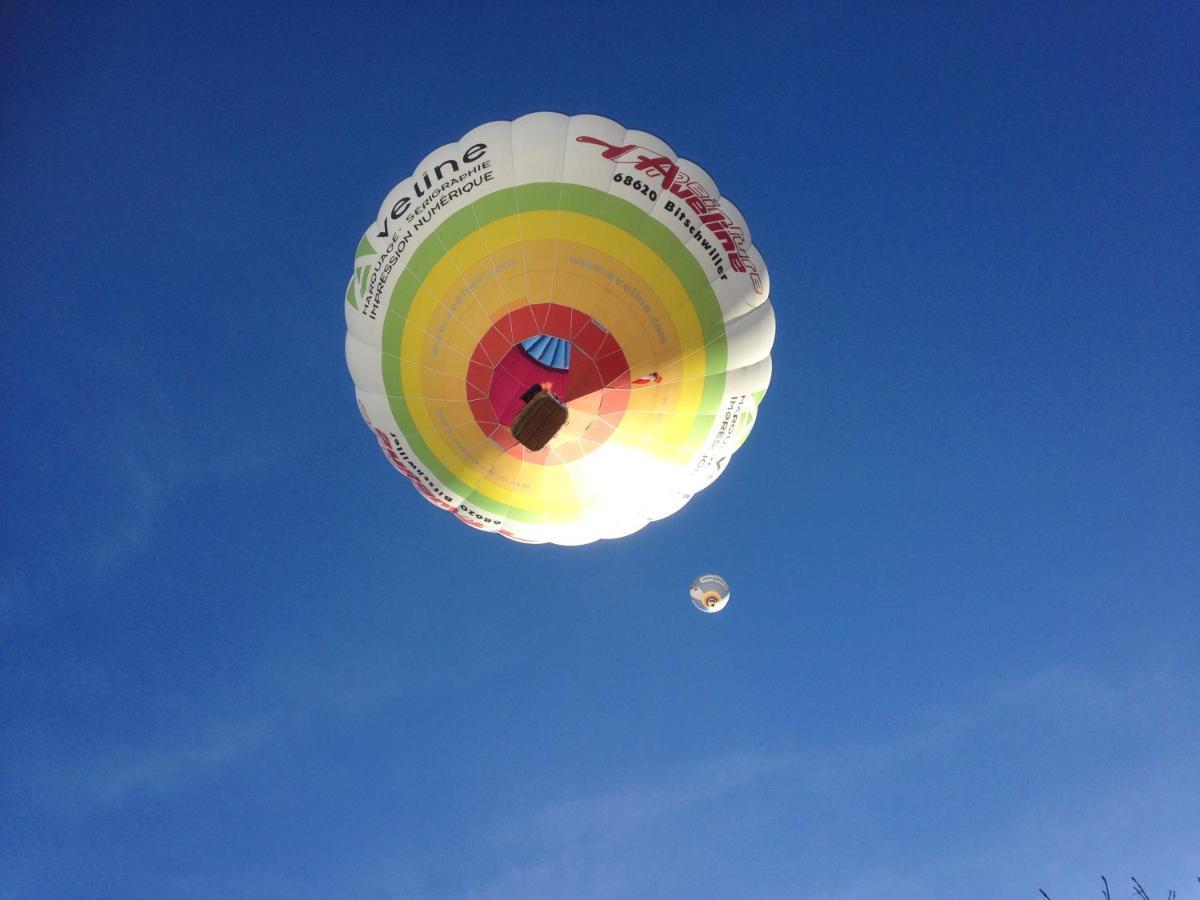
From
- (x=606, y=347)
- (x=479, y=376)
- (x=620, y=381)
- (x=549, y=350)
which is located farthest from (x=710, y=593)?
(x=479, y=376)

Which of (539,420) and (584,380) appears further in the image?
(584,380)

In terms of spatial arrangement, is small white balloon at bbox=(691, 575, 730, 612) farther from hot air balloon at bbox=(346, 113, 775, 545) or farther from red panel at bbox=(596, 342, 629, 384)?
red panel at bbox=(596, 342, 629, 384)

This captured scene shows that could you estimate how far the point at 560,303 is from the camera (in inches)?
364

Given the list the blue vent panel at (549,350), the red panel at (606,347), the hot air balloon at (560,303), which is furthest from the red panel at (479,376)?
the red panel at (606,347)

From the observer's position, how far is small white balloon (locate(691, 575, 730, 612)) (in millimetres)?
10133

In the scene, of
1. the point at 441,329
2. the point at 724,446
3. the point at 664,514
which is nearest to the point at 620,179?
the point at 441,329

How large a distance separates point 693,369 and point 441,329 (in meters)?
3.22

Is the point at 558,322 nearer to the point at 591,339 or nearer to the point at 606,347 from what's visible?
the point at 591,339

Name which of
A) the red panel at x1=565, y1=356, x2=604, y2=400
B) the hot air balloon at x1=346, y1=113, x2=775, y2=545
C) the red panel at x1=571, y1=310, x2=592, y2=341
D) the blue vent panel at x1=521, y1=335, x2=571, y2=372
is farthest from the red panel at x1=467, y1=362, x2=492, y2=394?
the red panel at x1=571, y1=310, x2=592, y2=341

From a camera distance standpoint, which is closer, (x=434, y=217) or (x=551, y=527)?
(x=434, y=217)

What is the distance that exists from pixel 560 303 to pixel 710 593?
14.3ft

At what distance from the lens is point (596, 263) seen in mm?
9211

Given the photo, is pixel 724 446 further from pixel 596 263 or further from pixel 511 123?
pixel 511 123

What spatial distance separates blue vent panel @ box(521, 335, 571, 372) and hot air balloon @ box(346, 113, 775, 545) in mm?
21
